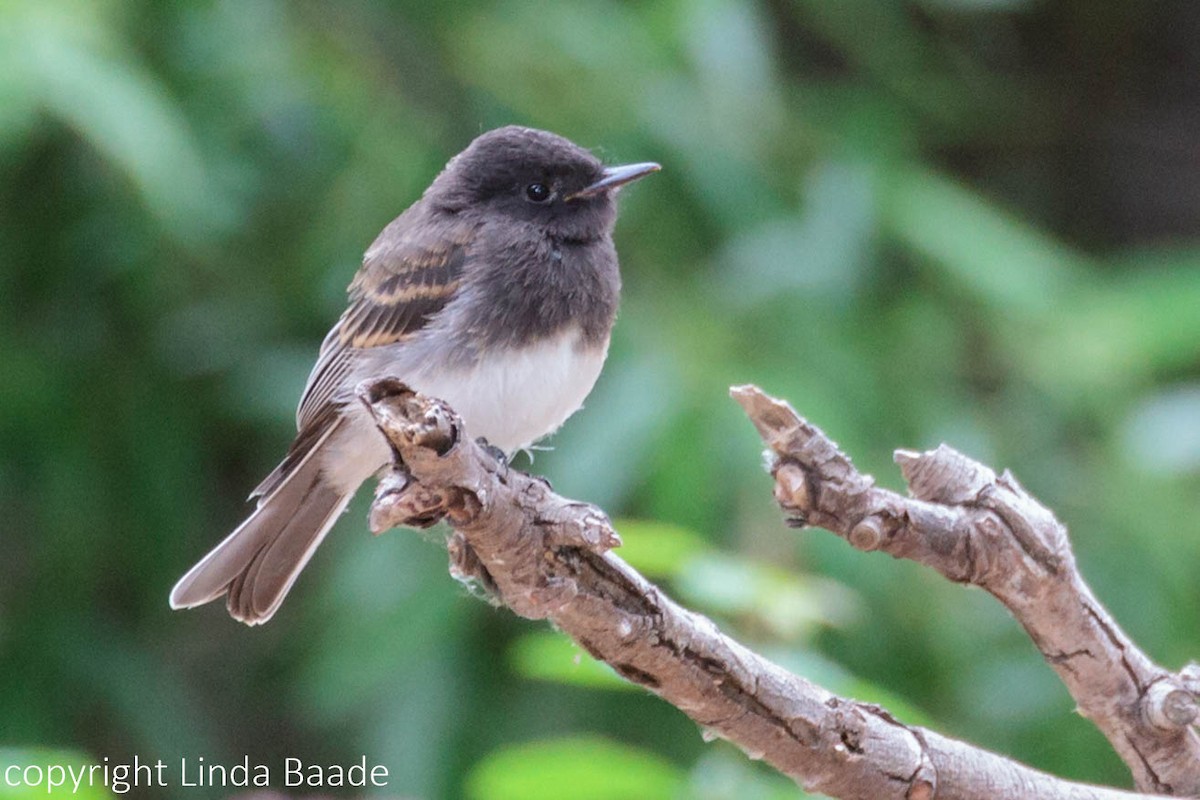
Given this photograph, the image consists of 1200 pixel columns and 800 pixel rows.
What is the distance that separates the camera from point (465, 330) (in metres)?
2.44

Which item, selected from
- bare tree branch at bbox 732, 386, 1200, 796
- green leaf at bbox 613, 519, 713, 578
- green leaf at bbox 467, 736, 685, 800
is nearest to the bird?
green leaf at bbox 613, 519, 713, 578

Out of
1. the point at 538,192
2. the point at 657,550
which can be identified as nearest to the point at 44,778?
the point at 657,550

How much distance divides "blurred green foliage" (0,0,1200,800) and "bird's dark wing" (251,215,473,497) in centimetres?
62

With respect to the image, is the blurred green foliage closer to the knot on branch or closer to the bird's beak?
the bird's beak

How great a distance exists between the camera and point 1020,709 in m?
3.53

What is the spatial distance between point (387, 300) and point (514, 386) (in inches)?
13.3

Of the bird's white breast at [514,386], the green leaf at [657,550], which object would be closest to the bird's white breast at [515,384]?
the bird's white breast at [514,386]

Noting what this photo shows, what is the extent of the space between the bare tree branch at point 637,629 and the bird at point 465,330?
1.99ft

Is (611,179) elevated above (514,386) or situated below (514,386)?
above

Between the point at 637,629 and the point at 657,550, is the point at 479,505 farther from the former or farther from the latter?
the point at 657,550

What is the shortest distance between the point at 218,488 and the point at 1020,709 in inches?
88.5

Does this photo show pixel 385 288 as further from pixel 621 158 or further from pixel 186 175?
pixel 621 158

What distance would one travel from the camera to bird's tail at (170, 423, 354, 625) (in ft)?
8.11

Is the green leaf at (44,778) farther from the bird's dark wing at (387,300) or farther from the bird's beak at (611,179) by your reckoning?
the bird's beak at (611,179)
